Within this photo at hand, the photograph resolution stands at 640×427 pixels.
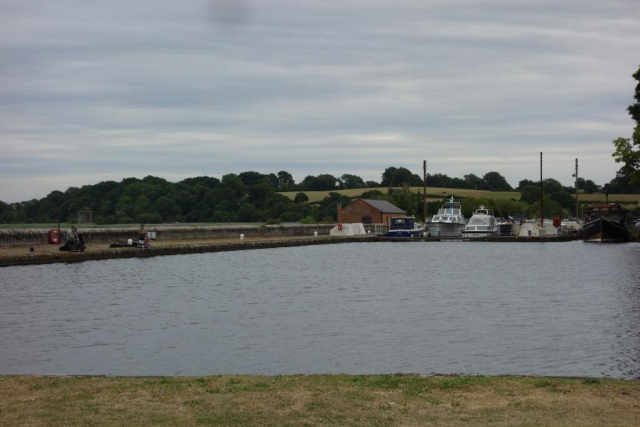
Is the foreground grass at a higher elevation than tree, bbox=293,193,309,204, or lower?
lower

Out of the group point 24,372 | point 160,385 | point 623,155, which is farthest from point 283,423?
point 623,155

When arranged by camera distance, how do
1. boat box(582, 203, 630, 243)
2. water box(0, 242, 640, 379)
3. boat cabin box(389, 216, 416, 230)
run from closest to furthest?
water box(0, 242, 640, 379) → boat box(582, 203, 630, 243) → boat cabin box(389, 216, 416, 230)

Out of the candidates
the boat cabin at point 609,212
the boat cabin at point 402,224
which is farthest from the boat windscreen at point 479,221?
the boat cabin at point 609,212

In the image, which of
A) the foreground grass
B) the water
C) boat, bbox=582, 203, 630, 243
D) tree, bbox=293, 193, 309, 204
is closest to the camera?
the foreground grass

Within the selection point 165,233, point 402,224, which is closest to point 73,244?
point 165,233

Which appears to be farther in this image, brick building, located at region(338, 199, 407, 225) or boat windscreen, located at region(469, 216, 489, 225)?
brick building, located at region(338, 199, 407, 225)

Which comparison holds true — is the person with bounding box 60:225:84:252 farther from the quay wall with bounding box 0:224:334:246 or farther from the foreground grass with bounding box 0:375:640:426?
the foreground grass with bounding box 0:375:640:426

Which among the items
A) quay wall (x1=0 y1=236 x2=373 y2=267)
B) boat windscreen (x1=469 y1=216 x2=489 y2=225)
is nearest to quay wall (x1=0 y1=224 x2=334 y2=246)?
quay wall (x1=0 y1=236 x2=373 y2=267)

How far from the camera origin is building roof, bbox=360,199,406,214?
119481 mm

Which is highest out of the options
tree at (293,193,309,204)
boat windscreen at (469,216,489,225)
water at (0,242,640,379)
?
tree at (293,193,309,204)

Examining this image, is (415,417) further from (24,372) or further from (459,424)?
(24,372)

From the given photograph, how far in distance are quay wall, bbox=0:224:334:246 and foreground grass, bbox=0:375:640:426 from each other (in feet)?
152

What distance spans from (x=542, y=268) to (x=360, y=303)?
1048 inches

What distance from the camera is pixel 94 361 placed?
1906 cm
